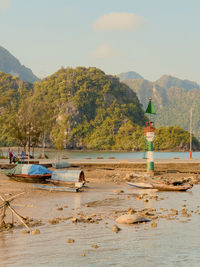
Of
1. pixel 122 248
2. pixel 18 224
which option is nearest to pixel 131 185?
pixel 18 224

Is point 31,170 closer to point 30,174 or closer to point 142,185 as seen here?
point 30,174

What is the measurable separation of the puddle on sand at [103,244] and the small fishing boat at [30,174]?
12521mm

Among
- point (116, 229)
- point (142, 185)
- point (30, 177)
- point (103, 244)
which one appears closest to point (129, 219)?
point (116, 229)

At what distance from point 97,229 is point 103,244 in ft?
8.48

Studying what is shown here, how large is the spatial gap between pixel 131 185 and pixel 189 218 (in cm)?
1444

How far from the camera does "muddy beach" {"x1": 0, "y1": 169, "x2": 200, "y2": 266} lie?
14.4 meters

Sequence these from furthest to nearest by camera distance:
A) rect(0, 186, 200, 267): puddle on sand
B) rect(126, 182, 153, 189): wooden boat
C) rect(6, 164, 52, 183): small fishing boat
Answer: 1. rect(6, 164, 52, 183): small fishing boat
2. rect(126, 182, 153, 189): wooden boat
3. rect(0, 186, 200, 267): puddle on sand

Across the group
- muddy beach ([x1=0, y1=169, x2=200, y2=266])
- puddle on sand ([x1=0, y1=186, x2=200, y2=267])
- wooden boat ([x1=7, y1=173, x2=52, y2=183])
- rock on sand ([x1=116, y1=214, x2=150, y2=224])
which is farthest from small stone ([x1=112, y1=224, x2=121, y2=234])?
wooden boat ([x1=7, y1=173, x2=52, y2=183])

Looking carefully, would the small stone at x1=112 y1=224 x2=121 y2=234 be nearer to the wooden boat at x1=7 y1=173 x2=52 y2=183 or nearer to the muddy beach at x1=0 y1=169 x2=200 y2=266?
the muddy beach at x1=0 y1=169 x2=200 y2=266

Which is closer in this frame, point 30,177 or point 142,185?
point 142,185

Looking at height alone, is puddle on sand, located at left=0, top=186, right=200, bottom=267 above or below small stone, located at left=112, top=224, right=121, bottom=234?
below

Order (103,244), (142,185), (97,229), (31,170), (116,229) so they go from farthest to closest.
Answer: (31,170)
(142,185)
(97,229)
(116,229)
(103,244)

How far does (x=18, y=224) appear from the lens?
1933 centimetres

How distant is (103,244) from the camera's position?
15961mm
